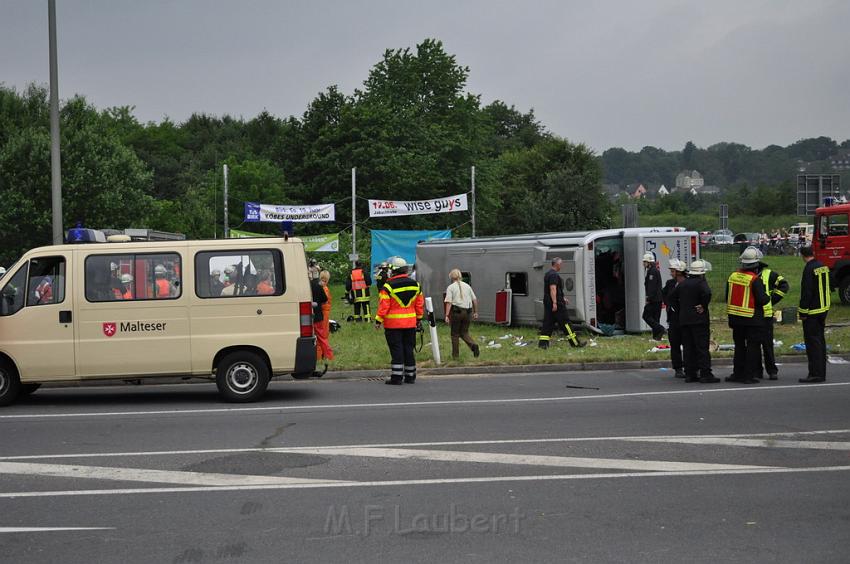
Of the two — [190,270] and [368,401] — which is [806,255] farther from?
[190,270]

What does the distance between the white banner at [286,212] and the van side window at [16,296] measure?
2093 centimetres

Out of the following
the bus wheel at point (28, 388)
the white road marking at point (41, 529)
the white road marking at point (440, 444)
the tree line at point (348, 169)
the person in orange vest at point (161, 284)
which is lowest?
the white road marking at point (41, 529)

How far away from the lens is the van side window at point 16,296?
42.2 ft

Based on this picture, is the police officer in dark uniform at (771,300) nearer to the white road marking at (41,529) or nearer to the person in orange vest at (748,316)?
the person in orange vest at (748,316)

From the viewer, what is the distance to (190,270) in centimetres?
1279

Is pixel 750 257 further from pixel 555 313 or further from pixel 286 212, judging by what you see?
pixel 286 212

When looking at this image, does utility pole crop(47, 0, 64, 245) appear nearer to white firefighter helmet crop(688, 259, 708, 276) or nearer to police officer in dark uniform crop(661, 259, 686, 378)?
police officer in dark uniform crop(661, 259, 686, 378)

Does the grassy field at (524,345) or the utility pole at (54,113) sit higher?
the utility pole at (54,113)

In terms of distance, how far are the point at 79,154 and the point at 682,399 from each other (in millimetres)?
37874

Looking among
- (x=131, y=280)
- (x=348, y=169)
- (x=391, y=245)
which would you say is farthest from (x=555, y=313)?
(x=348, y=169)

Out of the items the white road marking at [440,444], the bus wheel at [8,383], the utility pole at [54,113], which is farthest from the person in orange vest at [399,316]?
the utility pole at [54,113]

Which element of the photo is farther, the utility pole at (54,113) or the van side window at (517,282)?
the van side window at (517,282)

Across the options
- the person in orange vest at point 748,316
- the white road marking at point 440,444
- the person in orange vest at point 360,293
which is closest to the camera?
the white road marking at point 440,444

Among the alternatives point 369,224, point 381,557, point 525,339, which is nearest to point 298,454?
point 381,557
